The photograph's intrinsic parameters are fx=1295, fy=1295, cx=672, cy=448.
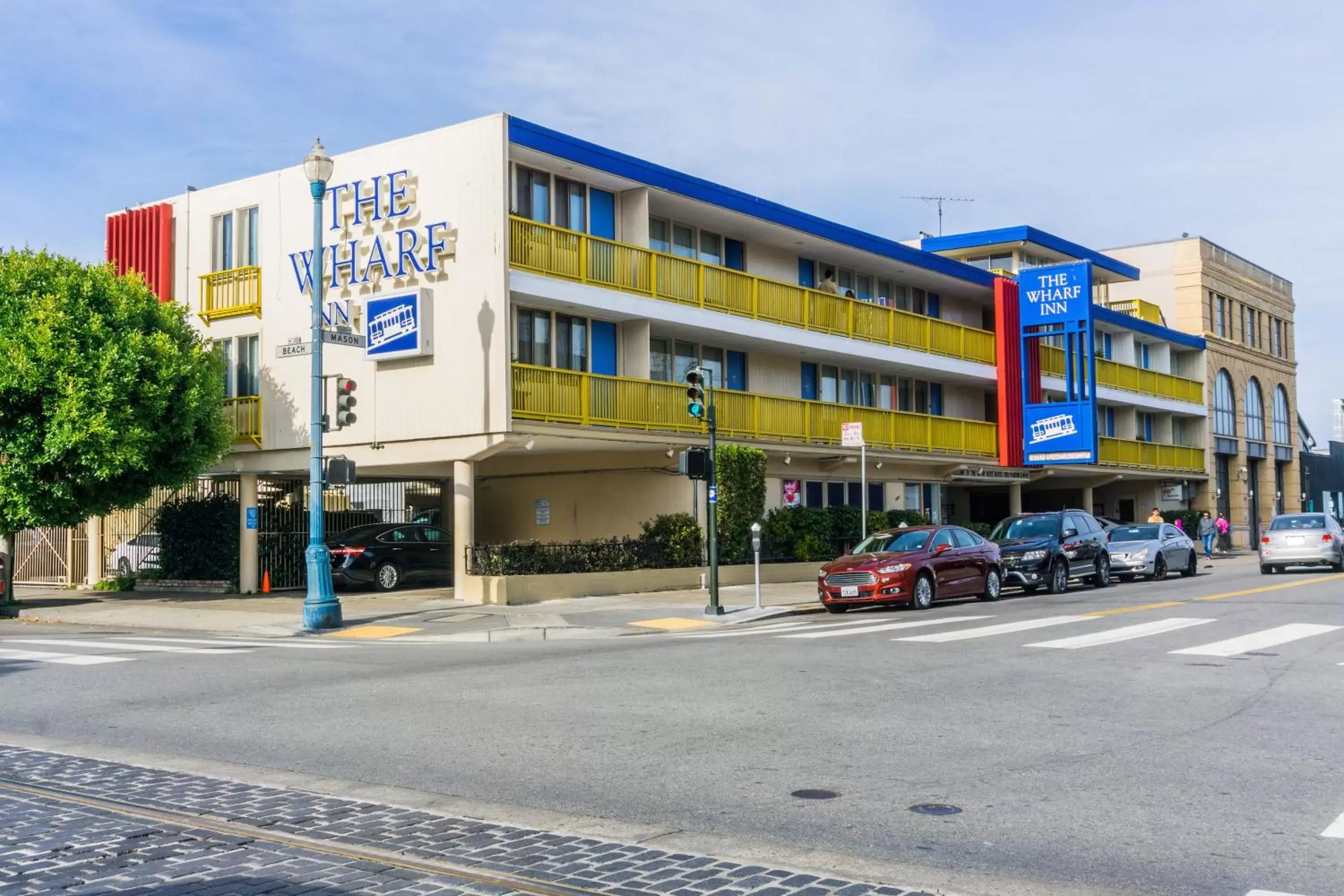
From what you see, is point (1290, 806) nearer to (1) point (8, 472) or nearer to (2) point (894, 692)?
(2) point (894, 692)

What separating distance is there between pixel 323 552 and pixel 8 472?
23.9ft

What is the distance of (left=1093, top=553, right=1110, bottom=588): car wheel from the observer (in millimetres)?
26891

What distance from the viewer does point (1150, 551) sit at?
29641 millimetres

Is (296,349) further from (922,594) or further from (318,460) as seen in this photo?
(922,594)

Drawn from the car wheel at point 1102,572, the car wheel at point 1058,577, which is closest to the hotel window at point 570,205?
the car wheel at point 1058,577

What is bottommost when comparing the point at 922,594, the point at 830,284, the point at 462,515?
the point at 922,594

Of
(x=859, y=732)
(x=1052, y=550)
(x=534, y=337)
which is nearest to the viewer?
(x=859, y=732)

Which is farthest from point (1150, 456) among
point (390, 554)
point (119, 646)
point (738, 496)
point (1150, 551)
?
point (119, 646)

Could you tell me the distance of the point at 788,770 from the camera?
7.91 m

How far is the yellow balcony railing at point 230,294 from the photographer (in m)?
27.5

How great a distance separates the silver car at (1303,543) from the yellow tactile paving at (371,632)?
68.4 ft

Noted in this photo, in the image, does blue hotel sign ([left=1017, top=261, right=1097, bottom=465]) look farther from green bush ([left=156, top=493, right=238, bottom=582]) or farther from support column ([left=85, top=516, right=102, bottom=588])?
support column ([left=85, top=516, right=102, bottom=588])

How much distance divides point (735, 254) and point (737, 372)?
9.28ft

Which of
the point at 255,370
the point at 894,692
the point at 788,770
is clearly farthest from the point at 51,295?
the point at 788,770
